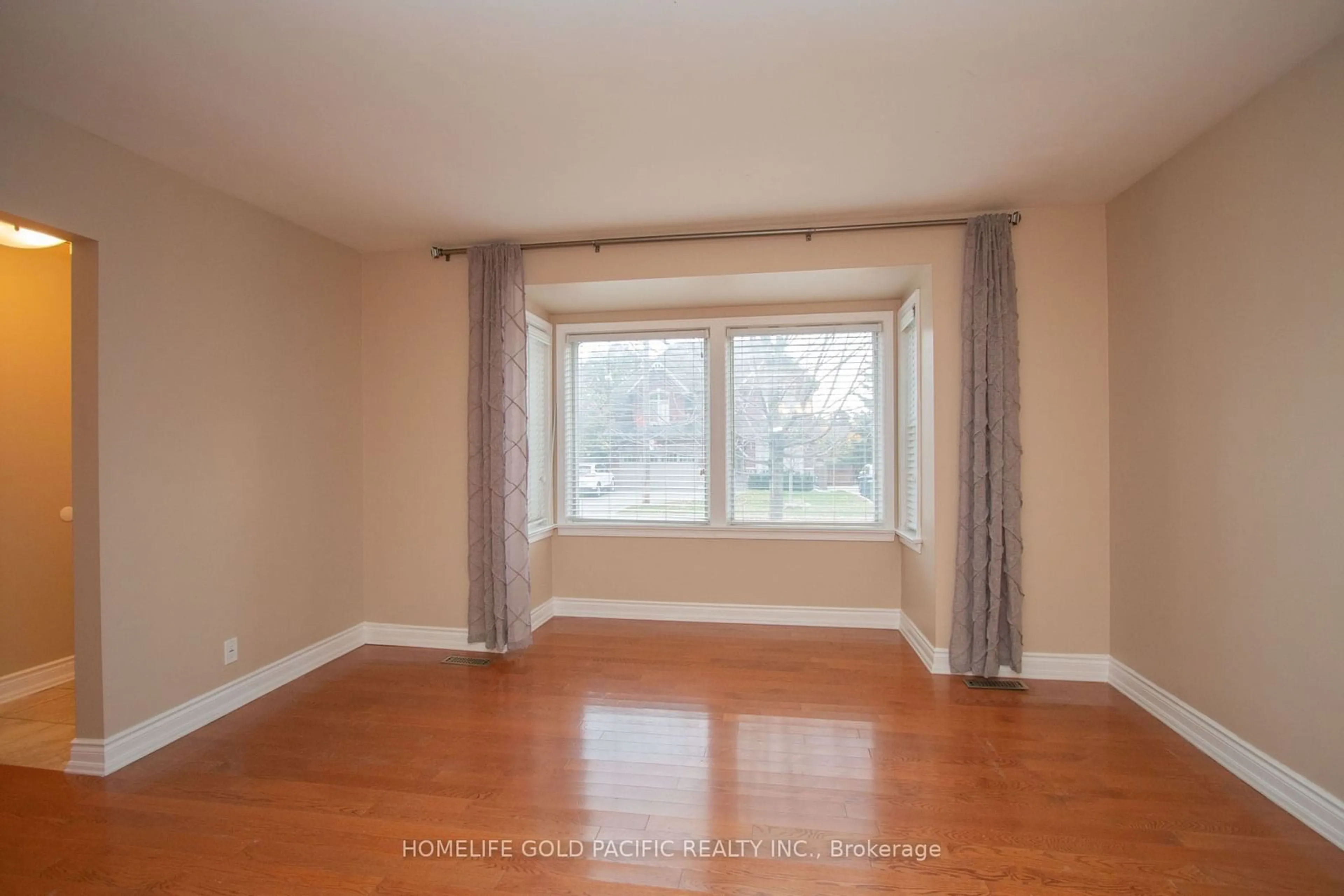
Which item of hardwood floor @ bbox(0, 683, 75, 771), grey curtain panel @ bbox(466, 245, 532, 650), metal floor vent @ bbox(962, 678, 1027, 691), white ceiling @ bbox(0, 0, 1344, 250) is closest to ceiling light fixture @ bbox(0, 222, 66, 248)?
white ceiling @ bbox(0, 0, 1344, 250)

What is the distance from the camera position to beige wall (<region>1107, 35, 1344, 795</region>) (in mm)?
2105

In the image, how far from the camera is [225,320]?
3.16 m

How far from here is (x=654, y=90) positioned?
7.57 feet

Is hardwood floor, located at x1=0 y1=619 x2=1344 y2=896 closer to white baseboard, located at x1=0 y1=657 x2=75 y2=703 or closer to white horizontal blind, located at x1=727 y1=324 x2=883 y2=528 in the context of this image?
white baseboard, located at x1=0 y1=657 x2=75 y2=703

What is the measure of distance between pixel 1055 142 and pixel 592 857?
3460 mm

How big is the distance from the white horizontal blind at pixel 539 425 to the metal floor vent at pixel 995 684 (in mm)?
2915

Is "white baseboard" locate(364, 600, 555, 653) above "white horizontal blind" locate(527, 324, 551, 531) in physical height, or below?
below

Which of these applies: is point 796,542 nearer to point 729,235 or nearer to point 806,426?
point 806,426

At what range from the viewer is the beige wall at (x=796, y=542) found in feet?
11.2

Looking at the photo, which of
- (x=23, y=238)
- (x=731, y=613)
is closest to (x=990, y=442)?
(x=731, y=613)

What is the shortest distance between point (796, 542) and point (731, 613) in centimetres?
73

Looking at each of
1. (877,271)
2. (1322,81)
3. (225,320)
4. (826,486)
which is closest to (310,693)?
(225,320)

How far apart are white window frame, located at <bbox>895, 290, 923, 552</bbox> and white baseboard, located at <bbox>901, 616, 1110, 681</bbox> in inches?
28.1

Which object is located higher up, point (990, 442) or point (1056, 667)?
point (990, 442)
